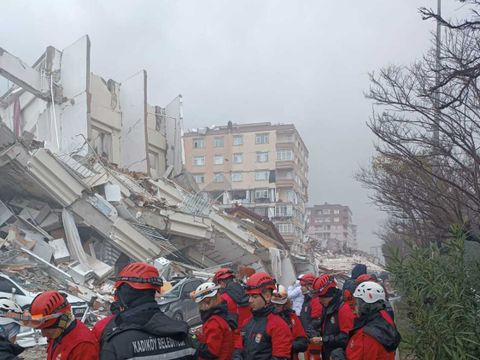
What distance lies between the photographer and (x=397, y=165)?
14.3 meters

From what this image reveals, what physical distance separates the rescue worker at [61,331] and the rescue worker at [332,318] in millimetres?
2924

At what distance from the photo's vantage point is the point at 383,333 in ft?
13.1

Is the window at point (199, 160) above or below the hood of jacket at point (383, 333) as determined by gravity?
above

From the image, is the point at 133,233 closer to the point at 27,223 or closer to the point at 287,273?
the point at 27,223

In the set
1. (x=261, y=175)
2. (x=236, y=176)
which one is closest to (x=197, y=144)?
(x=236, y=176)

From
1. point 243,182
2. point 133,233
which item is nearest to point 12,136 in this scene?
point 133,233

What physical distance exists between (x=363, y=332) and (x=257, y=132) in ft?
195

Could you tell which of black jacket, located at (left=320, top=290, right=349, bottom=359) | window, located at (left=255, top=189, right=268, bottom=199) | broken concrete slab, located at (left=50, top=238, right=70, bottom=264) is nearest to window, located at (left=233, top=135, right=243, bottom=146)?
window, located at (left=255, top=189, right=268, bottom=199)

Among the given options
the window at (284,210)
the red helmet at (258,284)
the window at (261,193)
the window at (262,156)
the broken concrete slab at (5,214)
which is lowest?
the red helmet at (258,284)

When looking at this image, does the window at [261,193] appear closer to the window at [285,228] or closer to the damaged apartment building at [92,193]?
the window at [285,228]

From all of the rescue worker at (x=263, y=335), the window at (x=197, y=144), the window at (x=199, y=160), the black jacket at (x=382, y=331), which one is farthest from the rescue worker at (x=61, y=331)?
the window at (x=197, y=144)

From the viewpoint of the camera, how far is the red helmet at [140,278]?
9.72 feet

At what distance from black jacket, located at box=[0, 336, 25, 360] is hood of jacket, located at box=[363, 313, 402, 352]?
2484 millimetres

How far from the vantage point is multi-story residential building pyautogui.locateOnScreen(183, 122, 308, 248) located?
60.6m
